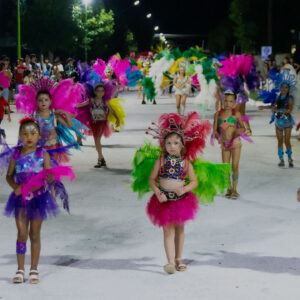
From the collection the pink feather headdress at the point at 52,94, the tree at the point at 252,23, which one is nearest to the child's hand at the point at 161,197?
the pink feather headdress at the point at 52,94

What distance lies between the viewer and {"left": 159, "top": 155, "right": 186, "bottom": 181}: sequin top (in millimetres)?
6461

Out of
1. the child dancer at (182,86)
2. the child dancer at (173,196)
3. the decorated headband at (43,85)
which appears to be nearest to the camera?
the child dancer at (173,196)

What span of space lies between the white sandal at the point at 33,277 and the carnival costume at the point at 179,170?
45.4 inches

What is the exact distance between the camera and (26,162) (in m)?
6.15

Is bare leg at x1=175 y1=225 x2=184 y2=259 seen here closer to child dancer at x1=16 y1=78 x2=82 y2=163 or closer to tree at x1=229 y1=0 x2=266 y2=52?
child dancer at x1=16 y1=78 x2=82 y2=163

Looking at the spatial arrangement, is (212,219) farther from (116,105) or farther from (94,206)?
(116,105)

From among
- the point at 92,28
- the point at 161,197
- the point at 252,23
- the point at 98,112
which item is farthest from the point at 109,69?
the point at 252,23

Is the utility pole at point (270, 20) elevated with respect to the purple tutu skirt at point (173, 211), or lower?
elevated

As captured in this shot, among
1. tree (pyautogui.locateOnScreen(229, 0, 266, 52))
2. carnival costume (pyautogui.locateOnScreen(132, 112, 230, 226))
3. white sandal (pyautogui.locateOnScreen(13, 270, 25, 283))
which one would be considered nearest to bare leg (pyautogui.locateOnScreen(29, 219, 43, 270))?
white sandal (pyautogui.locateOnScreen(13, 270, 25, 283))

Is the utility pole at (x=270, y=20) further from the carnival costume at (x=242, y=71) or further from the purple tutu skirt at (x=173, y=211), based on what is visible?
the purple tutu skirt at (x=173, y=211)

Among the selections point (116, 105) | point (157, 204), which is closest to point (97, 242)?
point (157, 204)

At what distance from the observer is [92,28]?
68.3m

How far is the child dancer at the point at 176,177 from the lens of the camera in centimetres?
639

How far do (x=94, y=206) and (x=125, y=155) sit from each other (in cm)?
543
